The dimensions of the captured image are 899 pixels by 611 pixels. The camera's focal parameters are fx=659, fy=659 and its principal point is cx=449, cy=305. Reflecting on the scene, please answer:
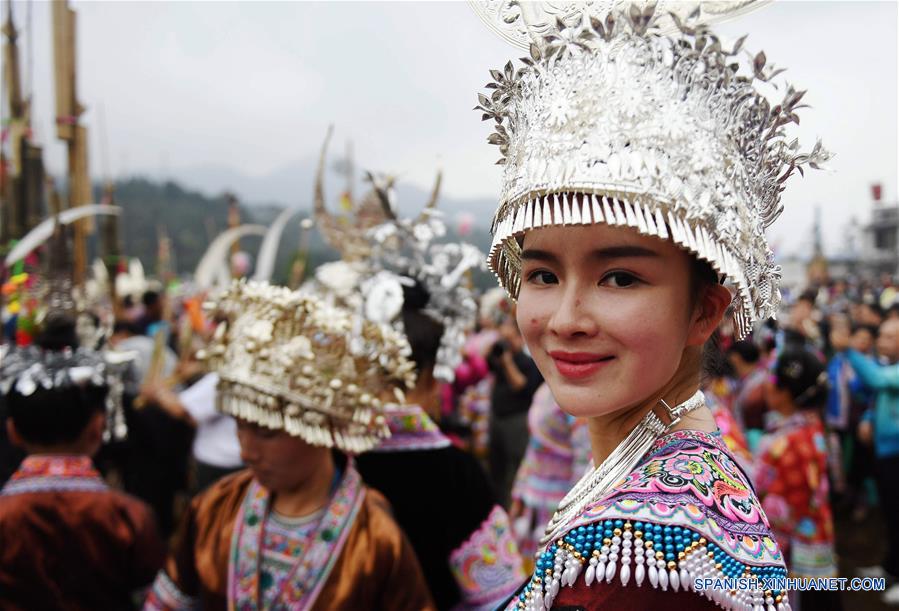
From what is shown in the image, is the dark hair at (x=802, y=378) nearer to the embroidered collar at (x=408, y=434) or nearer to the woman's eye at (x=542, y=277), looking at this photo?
the embroidered collar at (x=408, y=434)

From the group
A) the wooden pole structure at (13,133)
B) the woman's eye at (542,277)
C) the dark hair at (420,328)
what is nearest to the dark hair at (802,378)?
the dark hair at (420,328)

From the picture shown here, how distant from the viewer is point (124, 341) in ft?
20.3

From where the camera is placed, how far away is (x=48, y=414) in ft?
8.95

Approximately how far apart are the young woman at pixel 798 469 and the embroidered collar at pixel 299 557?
2.69m

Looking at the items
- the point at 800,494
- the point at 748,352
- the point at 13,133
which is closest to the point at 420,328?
the point at 800,494

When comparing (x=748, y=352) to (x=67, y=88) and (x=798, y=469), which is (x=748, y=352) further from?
(x=67, y=88)

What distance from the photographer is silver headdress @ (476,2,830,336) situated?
1.17 m

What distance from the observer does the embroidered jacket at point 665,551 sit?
40.1 inches

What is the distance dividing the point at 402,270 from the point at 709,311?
248 cm

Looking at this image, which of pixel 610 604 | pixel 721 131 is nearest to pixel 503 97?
pixel 721 131

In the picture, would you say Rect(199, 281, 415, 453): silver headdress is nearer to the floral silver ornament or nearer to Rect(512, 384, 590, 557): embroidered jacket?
the floral silver ornament

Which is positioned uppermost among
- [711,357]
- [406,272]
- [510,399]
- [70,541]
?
[406,272]

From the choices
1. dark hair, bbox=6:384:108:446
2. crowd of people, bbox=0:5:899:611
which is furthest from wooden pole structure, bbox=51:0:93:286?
dark hair, bbox=6:384:108:446

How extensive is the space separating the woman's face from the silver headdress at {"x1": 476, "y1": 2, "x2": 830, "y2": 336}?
5 centimetres
